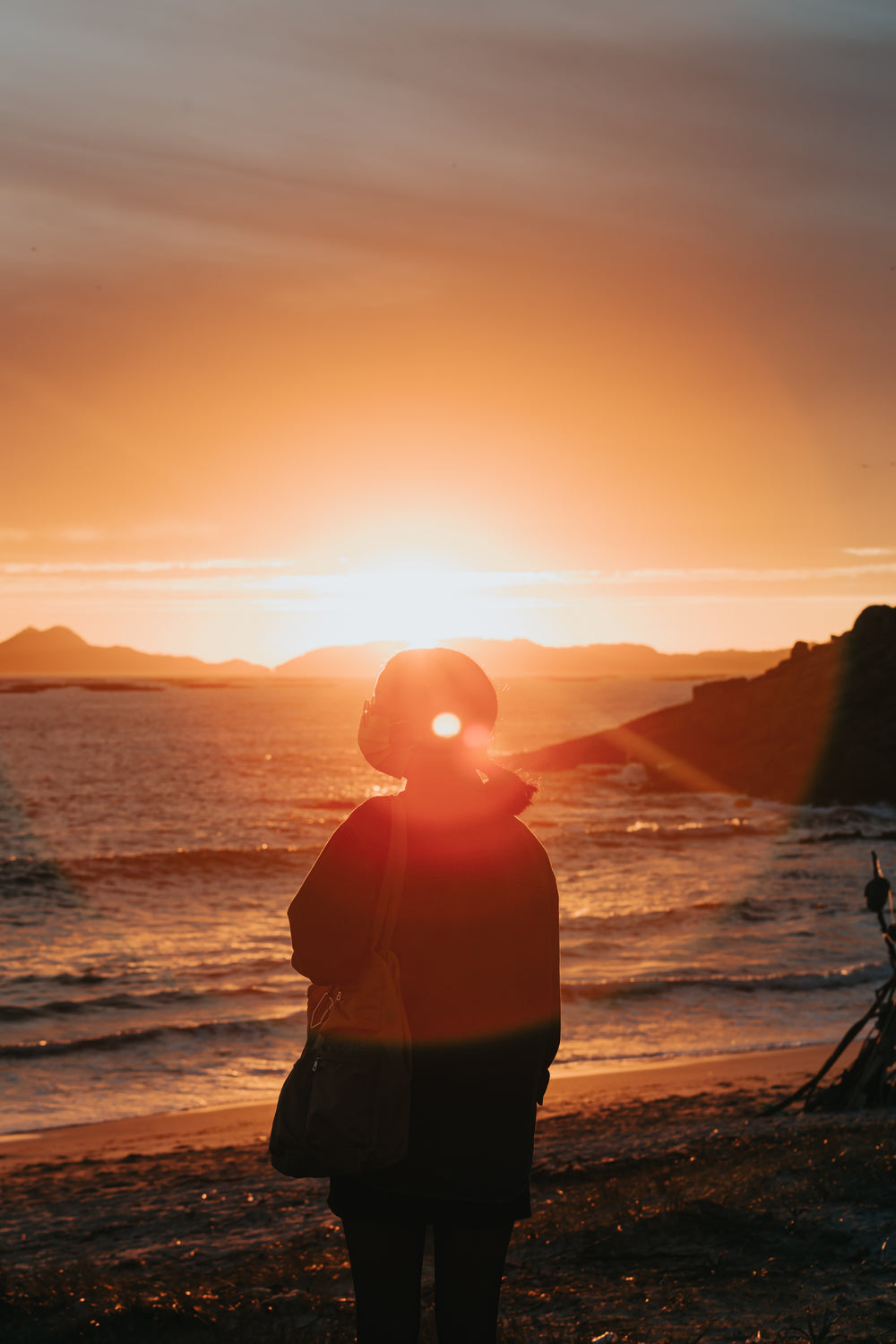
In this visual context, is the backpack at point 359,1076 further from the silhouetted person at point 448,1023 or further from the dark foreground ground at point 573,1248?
the dark foreground ground at point 573,1248

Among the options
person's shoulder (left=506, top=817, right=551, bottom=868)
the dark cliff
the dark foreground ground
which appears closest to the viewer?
person's shoulder (left=506, top=817, right=551, bottom=868)

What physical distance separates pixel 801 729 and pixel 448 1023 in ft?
136

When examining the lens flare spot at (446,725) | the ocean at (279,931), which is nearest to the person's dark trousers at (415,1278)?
the lens flare spot at (446,725)

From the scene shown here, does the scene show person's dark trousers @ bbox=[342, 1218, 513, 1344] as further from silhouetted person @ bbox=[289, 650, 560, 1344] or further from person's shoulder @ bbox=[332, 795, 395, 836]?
person's shoulder @ bbox=[332, 795, 395, 836]

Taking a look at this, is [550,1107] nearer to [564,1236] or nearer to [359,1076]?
[564,1236]

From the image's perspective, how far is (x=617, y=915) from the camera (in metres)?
20.3

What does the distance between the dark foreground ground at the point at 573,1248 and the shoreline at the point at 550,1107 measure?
2.61 ft

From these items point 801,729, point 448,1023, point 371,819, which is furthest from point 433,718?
point 801,729

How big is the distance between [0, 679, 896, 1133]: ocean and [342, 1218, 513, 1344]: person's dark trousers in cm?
147

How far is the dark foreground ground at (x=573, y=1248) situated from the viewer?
3.97 meters

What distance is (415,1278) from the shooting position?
2467 mm

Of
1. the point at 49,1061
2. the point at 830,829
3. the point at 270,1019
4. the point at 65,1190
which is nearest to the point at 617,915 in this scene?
the point at 270,1019

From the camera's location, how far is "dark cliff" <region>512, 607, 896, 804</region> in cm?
3844

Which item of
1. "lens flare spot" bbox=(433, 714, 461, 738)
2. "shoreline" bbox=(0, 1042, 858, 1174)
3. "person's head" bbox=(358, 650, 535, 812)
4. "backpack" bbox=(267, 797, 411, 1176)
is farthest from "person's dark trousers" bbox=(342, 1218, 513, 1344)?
"shoreline" bbox=(0, 1042, 858, 1174)
